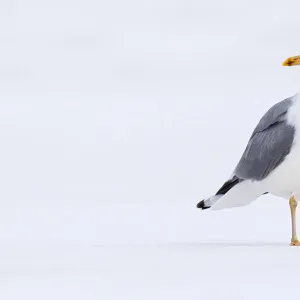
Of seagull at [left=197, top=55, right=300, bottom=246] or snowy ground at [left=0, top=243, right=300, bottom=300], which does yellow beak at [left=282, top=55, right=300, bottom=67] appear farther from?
snowy ground at [left=0, top=243, right=300, bottom=300]

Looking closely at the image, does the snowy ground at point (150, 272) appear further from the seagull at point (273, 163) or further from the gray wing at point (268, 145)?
the gray wing at point (268, 145)

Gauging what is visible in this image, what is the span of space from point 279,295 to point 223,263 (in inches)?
58.1

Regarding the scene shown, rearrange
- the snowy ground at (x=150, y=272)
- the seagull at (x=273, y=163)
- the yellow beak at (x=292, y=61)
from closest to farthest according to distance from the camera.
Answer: the snowy ground at (x=150, y=272), the seagull at (x=273, y=163), the yellow beak at (x=292, y=61)

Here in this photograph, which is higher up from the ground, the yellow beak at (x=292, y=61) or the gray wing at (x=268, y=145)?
the yellow beak at (x=292, y=61)

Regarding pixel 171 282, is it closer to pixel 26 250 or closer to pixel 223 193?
pixel 26 250

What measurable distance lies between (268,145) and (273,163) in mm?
226

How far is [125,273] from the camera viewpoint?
9.01 meters

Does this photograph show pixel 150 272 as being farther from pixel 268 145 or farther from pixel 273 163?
pixel 268 145

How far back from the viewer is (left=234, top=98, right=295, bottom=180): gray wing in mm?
10922

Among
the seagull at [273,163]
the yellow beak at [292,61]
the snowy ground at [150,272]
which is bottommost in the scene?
the snowy ground at [150,272]

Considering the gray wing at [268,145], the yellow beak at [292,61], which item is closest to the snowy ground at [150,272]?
the gray wing at [268,145]

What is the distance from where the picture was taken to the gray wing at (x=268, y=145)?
430 inches

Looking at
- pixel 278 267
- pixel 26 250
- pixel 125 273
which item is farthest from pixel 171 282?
pixel 26 250

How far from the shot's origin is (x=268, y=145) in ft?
36.6
